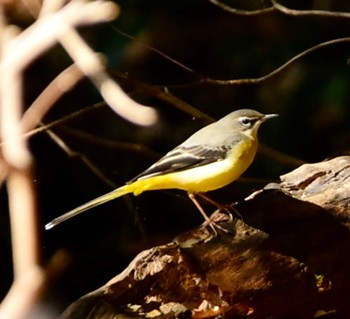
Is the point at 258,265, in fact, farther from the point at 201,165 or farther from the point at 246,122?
the point at 246,122

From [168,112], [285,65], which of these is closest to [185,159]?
[285,65]

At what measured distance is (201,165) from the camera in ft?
6.99

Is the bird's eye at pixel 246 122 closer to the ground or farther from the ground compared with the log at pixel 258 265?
farther from the ground

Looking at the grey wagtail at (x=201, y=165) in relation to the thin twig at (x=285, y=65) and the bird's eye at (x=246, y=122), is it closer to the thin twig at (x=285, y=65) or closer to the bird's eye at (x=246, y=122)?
the bird's eye at (x=246, y=122)

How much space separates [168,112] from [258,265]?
1.30 m

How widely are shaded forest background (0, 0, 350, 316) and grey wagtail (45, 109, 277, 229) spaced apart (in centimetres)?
41

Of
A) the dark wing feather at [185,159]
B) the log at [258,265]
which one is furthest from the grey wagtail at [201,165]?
the log at [258,265]

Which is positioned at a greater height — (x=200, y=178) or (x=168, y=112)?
(x=168, y=112)

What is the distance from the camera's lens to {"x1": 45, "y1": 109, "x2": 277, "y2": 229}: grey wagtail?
6.82 feet

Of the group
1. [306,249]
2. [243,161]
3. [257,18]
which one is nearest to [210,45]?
[257,18]

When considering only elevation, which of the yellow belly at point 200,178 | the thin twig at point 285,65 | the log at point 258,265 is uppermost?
the thin twig at point 285,65

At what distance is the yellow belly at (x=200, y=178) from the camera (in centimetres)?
208

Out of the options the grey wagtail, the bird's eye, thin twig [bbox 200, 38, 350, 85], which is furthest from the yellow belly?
thin twig [bbox 200, 38, 350, 85]

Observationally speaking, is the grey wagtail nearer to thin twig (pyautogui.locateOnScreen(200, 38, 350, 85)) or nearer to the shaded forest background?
thin twig (pyautogui.locateOnScreen(200, 38, 350, 85))
